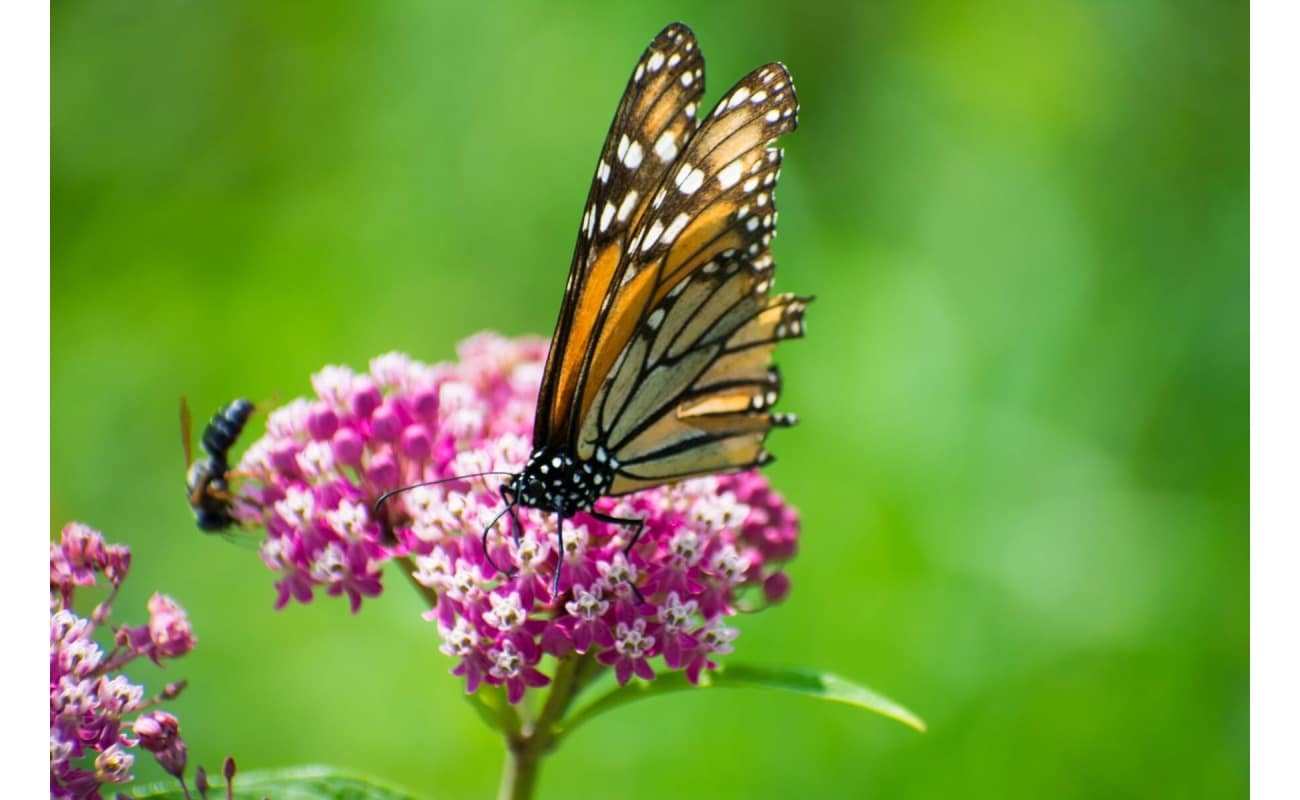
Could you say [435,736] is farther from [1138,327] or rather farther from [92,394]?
[1138,327]

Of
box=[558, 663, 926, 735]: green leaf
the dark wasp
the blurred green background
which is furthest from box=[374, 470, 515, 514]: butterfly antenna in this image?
the blurred green background

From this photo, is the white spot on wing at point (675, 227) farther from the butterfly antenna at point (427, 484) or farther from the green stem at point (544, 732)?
the green stem at point (544, 732)

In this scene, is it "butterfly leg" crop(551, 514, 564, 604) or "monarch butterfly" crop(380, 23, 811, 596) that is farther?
"monarch butterfly" crop(380, 23, 811, 596)

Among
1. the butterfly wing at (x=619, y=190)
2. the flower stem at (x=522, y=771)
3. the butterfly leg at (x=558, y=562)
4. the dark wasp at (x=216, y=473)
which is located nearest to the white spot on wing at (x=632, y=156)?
the butterfly wing at (x=619, y=190)

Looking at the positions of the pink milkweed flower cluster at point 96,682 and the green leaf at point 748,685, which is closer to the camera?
the pink milkweed flower cluster at point 96,682

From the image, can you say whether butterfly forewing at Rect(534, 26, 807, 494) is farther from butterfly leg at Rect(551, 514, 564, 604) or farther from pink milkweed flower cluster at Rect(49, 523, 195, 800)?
pink milkweed flower cluster at Rect(49, 523, 195, 800)

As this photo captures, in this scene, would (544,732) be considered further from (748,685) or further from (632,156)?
(632,156)

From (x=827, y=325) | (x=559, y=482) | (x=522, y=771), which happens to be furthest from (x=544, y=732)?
(x=827, y=325)
